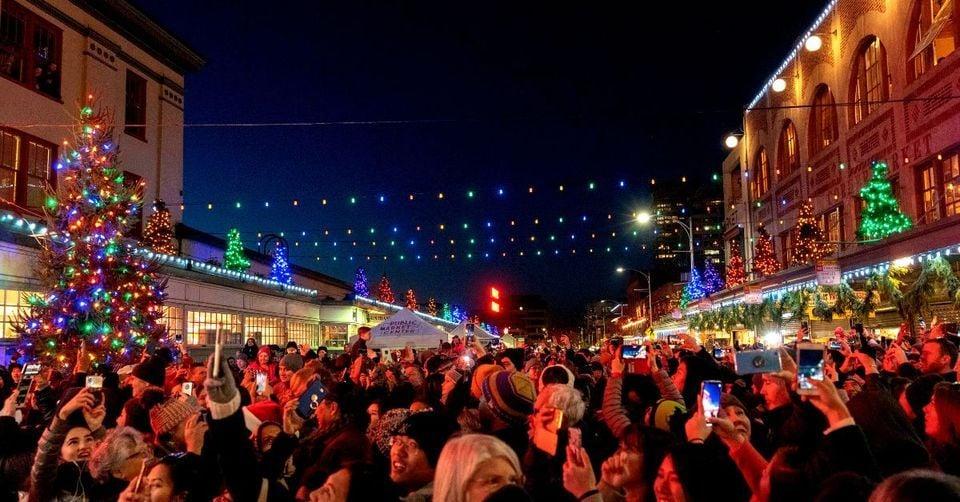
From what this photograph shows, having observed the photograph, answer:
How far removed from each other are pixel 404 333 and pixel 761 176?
32.8m

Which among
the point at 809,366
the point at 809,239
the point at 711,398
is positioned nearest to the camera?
the point at 809,366

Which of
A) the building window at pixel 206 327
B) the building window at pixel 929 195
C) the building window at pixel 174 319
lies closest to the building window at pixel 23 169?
the building window at pixel 174 319

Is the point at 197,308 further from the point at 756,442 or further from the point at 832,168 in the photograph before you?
the point at 832,168

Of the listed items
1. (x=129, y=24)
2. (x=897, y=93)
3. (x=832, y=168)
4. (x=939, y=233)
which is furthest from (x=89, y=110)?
(x=832, y=168)

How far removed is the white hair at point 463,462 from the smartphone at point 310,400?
449 centimetres

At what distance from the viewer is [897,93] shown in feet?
81.3

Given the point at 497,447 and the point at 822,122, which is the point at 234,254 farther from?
the point at 497,447

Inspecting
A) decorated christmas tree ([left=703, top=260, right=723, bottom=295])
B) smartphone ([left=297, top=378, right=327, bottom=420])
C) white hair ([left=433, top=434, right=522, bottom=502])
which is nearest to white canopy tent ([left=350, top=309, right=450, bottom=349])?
smartphone ([left=297, top=378, right=327, bottom=420])

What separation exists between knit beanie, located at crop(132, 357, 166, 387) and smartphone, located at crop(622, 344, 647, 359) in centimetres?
519

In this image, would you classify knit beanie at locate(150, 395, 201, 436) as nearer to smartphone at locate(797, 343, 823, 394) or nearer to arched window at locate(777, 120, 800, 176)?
smartphone at locate(797, 343, 823, 394)

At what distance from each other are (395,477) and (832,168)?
104 feet

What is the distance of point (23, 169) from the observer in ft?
71.3

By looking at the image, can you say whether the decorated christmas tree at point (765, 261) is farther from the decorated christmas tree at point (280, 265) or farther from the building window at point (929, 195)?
the decorated christmas tree at point (280, 265)

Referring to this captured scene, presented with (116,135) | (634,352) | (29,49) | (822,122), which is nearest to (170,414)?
(634,352)
